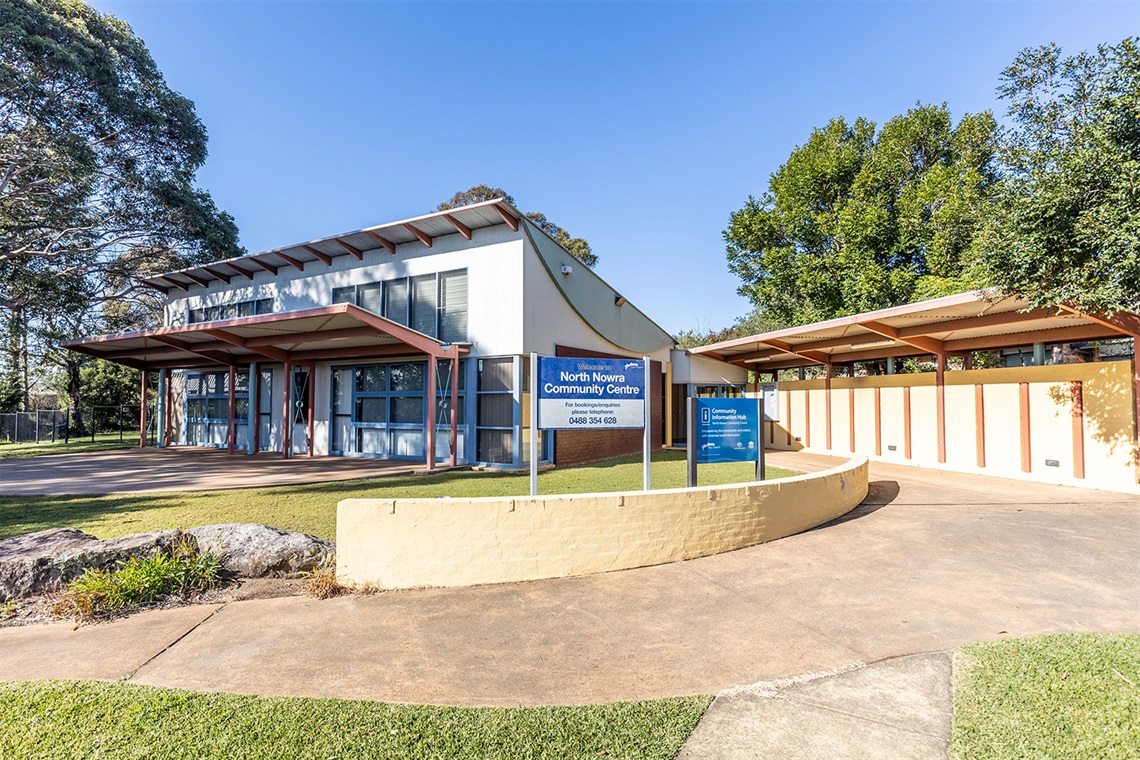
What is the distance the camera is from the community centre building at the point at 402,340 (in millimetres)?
12695

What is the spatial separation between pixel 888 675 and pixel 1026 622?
1.71 m

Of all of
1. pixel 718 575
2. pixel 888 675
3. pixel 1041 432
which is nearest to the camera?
pixel 888 675

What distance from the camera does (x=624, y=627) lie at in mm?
3926

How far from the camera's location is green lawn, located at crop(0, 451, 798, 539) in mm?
6864

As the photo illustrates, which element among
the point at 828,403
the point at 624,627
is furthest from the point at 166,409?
the point at 828,403

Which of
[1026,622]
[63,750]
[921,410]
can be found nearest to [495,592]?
[63,750]

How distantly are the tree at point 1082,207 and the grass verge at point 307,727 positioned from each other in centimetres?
912

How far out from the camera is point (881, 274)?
21.6 meters

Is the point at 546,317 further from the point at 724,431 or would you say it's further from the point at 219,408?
the point at 219,408

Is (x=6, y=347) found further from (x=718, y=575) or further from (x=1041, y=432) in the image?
(x=1041, y=432)

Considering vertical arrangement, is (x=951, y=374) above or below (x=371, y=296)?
below

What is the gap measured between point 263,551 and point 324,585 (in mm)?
935

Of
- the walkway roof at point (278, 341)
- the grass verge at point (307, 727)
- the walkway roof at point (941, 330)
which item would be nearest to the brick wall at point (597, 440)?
the walkway roof at point (941, 330)

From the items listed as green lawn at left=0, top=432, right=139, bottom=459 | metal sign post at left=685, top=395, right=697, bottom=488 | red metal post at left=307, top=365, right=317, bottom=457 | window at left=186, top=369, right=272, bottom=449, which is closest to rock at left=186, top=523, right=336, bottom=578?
metal sign post at left=685, top=395, right=697, bottom=488
